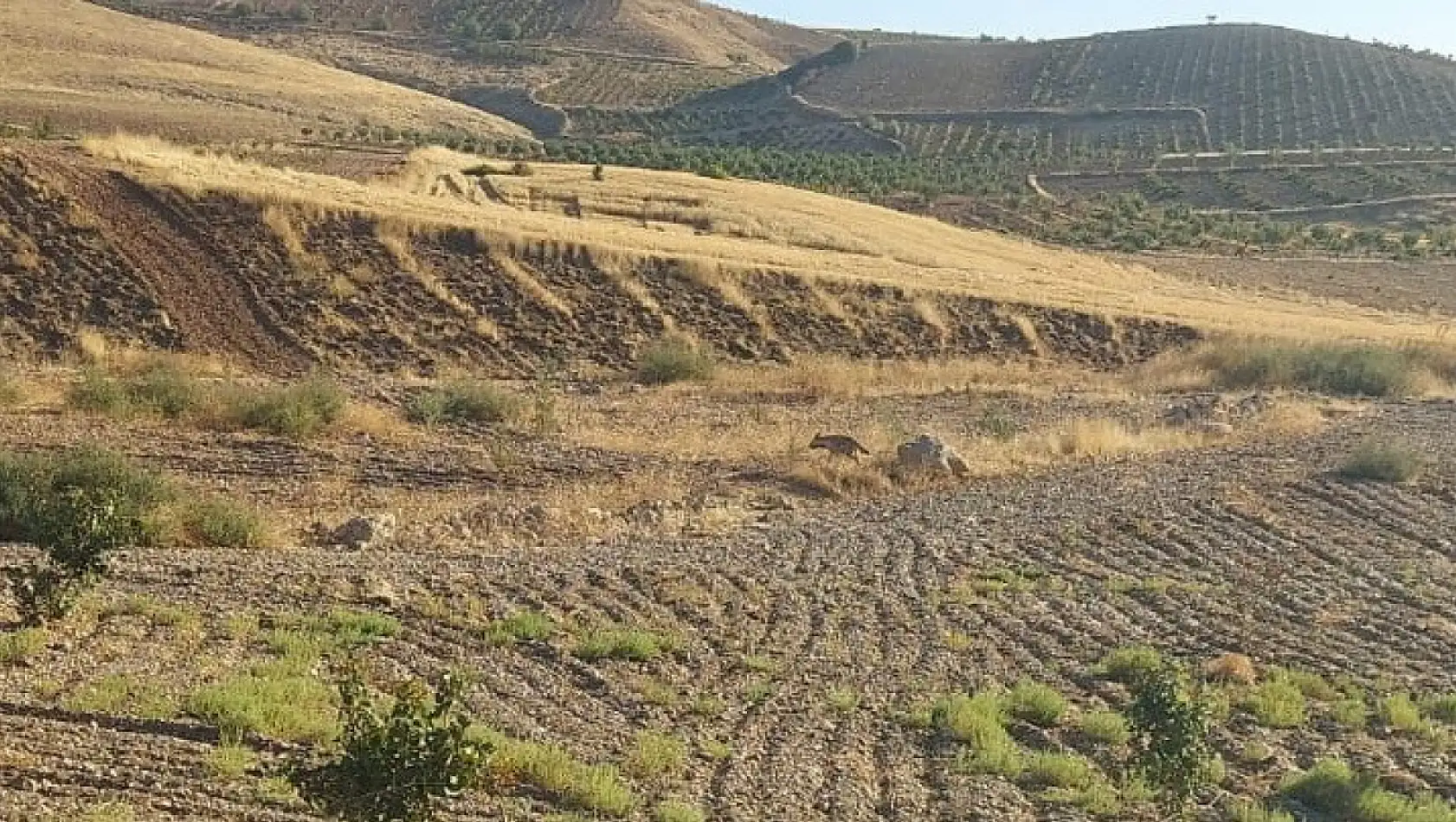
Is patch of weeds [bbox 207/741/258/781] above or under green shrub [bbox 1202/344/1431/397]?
under

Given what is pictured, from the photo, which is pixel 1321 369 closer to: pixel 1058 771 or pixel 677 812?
pixel 1058 771

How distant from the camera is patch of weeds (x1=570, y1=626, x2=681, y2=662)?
41.0 feet

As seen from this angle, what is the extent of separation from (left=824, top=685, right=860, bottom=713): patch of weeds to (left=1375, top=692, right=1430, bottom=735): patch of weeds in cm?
432

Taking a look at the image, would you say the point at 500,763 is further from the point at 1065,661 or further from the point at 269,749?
Answer: the point at 1065,661

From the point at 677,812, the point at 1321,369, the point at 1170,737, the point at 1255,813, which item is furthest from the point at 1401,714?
the point at 1321,369

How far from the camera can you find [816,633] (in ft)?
45.5

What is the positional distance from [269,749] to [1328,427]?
22.4 metres

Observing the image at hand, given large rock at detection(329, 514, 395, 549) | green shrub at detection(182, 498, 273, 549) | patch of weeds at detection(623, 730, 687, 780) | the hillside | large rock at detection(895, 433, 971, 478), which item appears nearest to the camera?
patch of weeds at detection(623, 730, 687, 780)

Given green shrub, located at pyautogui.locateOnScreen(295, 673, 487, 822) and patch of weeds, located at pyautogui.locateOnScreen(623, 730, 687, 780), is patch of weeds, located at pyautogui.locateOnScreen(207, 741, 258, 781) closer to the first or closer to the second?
green shrub, located at pyautogui.locateOnScreen(295, 673, 487, 822)

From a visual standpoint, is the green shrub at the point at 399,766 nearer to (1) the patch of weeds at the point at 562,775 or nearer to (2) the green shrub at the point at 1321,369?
(1) the patch of weeds at the point at 562,775

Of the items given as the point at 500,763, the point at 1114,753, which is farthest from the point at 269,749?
the point at 1114,753

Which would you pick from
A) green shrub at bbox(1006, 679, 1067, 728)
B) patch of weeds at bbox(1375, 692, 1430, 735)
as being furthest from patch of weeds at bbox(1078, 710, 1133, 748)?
patch of weeds at bbox(1375, 692, 1430, 735)

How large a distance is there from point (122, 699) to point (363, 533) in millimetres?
6633

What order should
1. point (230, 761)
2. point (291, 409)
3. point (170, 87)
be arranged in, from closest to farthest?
1. point (230, 761)
2. point (291, 409)
3. point (170, 87)
